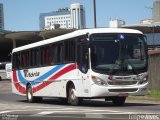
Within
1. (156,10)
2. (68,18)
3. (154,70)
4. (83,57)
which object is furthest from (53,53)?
(68,18)

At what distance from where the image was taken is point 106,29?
21641 mm

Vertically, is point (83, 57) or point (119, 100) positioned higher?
point (83, 57)

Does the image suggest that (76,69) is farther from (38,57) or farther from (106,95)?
(38,57)

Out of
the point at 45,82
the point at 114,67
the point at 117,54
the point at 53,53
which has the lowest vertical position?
the point at 45,82

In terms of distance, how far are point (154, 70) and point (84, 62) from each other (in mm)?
13751

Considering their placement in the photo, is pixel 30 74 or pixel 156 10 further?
pixel 156 10

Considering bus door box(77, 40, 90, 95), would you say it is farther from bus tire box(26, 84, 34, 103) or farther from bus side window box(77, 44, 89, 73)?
bus tire box(26, 84, 34, 103)

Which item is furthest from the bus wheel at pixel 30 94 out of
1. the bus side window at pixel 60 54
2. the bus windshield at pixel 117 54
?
the bus windshield at pixel 117 54

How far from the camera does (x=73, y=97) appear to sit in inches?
887

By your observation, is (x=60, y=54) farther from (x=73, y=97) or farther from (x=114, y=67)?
(x=114, y=67)

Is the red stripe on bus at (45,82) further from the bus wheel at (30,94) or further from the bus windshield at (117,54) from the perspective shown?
the bus windshield at (117,54)

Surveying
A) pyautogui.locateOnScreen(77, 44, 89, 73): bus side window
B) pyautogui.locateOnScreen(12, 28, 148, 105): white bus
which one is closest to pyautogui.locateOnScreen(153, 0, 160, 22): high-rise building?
pyautogui.locateOnScreen(12, 28, 148, 105): white bus

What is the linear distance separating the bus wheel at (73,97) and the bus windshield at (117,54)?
202cm

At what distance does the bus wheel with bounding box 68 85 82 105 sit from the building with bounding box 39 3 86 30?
2158 inches
